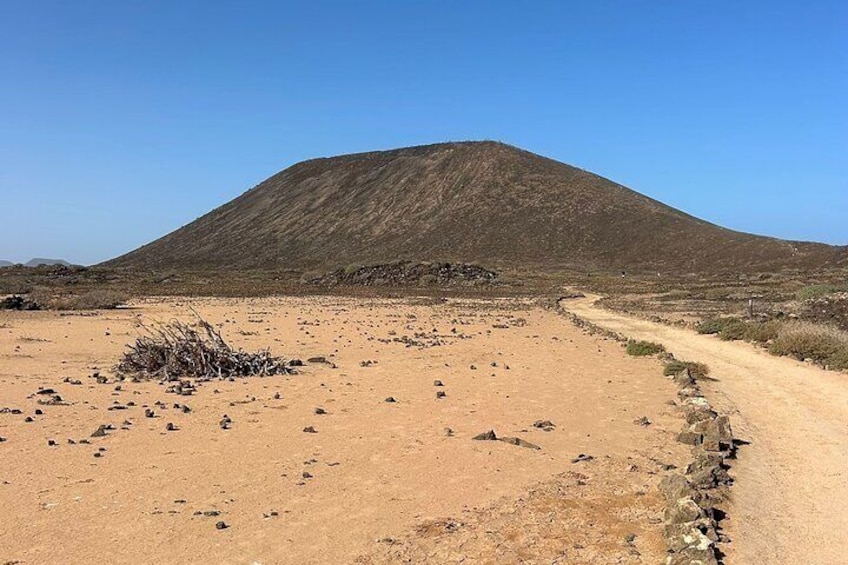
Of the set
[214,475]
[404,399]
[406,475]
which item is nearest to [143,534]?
[214,475]

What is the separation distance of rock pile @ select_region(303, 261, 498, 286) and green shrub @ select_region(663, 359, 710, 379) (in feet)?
142

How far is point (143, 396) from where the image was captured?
36.6 ft

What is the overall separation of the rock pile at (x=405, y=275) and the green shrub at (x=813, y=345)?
4049 cm

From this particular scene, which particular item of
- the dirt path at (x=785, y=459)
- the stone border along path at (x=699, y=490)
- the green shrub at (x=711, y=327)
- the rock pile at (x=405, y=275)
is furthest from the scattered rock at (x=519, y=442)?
the rock pile at (x=405, y=275)

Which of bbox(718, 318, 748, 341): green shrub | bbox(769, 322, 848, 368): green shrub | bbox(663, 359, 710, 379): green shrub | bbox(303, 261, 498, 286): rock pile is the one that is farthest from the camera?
bbox(303, 261, 498, 286): rock pile

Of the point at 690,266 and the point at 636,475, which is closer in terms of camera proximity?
the point at 636,475

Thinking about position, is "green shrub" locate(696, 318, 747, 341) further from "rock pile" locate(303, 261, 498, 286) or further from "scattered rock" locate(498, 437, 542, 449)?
"rock pile" locate(303, 261, 498, 286)

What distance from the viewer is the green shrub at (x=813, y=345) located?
15.2 metres

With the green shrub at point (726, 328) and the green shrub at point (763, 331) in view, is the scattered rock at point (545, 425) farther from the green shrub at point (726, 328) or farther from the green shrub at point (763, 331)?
the green shrub at point (726, 328)

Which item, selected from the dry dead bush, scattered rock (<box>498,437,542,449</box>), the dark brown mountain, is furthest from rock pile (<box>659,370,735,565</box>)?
the dark brown mountain

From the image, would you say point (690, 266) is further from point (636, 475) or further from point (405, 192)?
point (636, 475)

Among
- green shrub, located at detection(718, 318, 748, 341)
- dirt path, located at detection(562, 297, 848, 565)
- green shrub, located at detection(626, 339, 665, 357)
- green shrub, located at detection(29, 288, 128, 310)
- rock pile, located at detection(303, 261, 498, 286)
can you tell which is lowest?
dirt path, located at detection(562, 297, 848, 565)

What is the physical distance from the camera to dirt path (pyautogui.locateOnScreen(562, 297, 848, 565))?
18.3ft

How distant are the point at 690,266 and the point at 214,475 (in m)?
88.5
